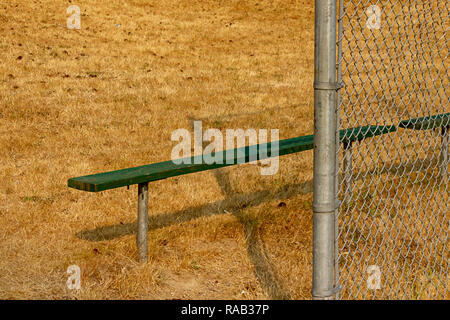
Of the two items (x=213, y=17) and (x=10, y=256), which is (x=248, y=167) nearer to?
(x=10, y=256)

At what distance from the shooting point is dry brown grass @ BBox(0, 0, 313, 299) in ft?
13.5

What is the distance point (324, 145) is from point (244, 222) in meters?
2.44

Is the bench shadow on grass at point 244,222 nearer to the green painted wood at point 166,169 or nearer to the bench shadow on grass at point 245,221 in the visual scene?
the bench shadow on grass at point 245,221

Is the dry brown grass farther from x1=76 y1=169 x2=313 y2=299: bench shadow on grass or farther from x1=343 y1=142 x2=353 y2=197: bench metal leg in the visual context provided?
x1=343 y1=142 x2=353 y2=197: bench metal leg

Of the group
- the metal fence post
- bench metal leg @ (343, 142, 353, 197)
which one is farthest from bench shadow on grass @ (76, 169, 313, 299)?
the metal fence post

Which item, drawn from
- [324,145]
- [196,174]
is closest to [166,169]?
[324,145]

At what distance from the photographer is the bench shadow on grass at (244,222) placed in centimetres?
400

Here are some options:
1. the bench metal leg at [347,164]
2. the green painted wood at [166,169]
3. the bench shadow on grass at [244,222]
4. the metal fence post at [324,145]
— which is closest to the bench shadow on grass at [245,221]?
the bench shadow on grass at [244,222]

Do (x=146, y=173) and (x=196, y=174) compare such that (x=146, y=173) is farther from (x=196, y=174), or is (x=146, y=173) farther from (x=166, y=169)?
(x=196, y=174)

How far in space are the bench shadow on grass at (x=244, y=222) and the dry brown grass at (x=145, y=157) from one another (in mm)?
16

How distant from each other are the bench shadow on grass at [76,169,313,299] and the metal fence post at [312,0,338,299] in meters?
1.18

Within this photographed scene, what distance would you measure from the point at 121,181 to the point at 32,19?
546 inches

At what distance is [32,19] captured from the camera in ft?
53.5

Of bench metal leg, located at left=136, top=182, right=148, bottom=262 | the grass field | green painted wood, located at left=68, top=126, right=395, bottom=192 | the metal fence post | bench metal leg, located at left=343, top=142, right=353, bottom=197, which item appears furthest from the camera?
bench metal leg, located at left=136, top=182, right=148, bottom=262
